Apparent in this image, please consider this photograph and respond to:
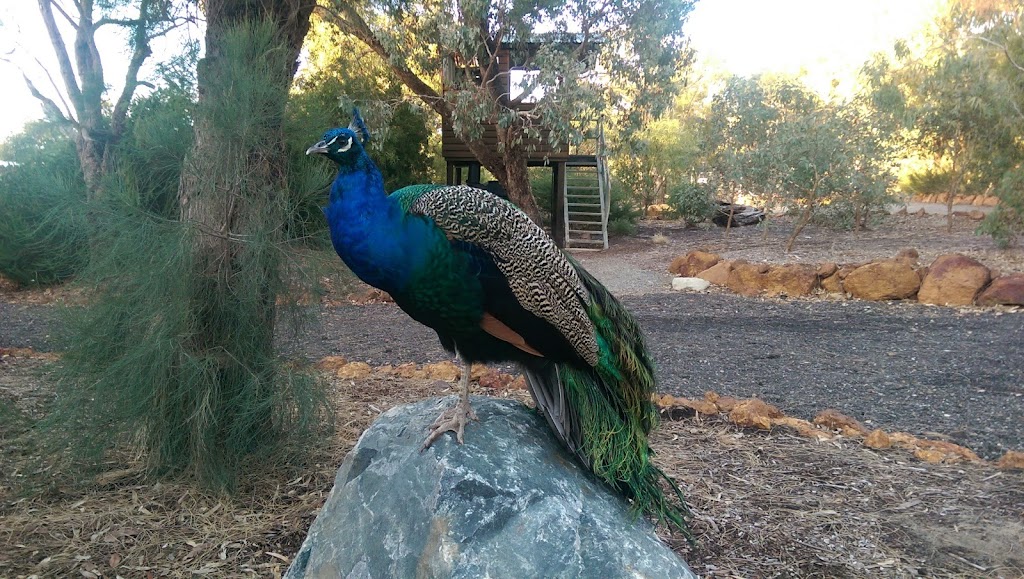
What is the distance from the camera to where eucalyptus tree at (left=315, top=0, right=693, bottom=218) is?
9.32 meters

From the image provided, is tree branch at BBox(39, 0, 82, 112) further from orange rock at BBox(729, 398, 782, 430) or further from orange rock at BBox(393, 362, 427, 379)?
orange rock at BBox(729, 398, 782, 430)

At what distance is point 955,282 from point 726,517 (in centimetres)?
609

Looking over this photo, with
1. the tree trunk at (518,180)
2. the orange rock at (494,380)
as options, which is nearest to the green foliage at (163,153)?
the orange rock at (494,380)

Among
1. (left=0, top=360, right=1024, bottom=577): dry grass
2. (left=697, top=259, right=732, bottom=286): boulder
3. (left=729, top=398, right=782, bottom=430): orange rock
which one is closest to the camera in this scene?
(left=0, top=360, right=1024, bottom=577): dry grass

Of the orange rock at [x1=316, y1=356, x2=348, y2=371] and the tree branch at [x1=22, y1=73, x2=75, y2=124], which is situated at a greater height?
the tree branch at [x1=22, y1=73, x2=75, y2=124]

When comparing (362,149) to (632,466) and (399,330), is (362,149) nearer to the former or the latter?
(632,466)

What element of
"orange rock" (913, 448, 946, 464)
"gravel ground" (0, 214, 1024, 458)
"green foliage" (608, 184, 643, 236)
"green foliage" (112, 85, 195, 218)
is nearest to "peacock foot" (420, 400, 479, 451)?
"gravel ground" (0, 214, 1024, 458)

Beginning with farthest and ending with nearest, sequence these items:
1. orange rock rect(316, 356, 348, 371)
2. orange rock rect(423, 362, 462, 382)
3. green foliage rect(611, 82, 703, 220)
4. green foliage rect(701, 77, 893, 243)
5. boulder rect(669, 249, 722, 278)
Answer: green foliage rect(611, 82, 703, 220), green foliage rect(701, 77, 893, 243), boulder rect(669, 249, 722, 278), orange rock rect(316, 356, 348, 371), orange rock rect(423, 362, 462, 382)

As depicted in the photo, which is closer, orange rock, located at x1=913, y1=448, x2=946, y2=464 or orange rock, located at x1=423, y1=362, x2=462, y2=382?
orange rock, located at x1=913, y1=448, x2=946, y2=464

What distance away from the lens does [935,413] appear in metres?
4.56

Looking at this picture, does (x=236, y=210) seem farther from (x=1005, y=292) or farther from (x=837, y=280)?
(x=1005, y=292)

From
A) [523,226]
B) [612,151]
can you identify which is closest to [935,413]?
[523,226]

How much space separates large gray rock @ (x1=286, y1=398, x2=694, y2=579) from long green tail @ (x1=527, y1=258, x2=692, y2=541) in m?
0.10

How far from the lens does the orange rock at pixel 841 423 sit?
4.16m
